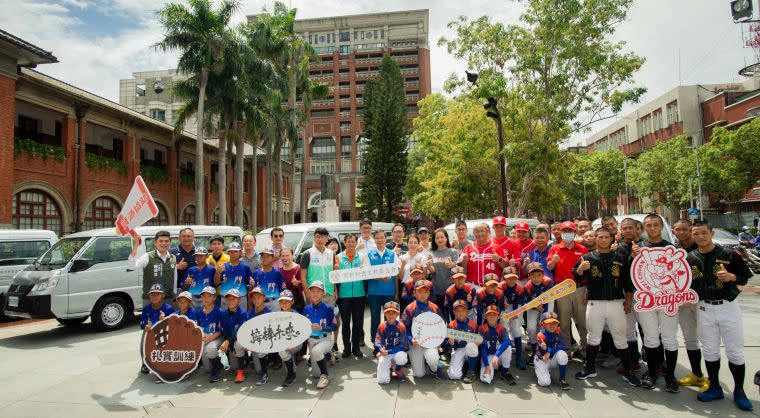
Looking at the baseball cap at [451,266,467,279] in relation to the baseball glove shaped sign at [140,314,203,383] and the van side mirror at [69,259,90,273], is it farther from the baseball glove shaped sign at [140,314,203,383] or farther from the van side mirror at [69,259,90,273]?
the van side mirror at [69,259,90,273]

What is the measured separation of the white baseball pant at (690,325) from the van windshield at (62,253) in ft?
33.8

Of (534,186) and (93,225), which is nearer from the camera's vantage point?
(93,225)

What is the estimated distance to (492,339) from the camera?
5.65m

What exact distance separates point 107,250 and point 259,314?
202 inches

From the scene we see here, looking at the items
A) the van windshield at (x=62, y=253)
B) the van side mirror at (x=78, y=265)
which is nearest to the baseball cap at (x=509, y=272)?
the van side mirror at (x=78, y=265)

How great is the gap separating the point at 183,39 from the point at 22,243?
47.7ft

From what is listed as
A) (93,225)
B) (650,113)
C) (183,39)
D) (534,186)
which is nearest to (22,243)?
(93,225)

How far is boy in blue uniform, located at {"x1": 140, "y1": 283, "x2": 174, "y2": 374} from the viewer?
5.93m

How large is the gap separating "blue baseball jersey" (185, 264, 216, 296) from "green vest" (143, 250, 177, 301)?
0.84 ft

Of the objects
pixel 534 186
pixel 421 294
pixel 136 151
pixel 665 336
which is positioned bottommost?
pixel 665 336

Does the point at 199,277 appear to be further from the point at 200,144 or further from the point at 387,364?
the point at 200,144

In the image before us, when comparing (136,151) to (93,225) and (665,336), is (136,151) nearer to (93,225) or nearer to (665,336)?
(93,225)

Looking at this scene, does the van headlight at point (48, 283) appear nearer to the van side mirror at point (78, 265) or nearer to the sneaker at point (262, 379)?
the van side mirror at point (78, 265)

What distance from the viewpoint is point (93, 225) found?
21922 millimetres
